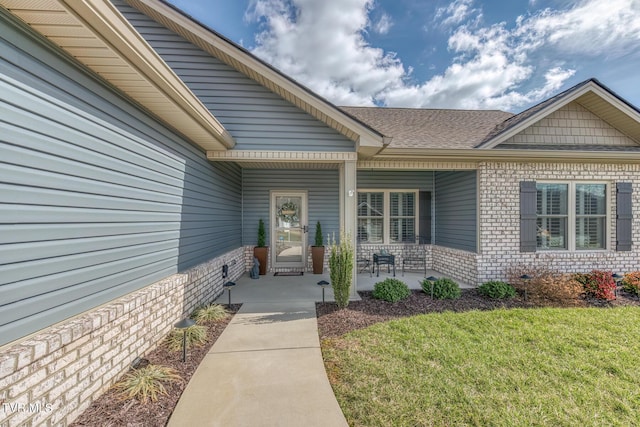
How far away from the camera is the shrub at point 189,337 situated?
330 cm

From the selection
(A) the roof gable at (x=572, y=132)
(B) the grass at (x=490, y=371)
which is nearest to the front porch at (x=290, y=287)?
(B) the grass at (x=490, y=371)

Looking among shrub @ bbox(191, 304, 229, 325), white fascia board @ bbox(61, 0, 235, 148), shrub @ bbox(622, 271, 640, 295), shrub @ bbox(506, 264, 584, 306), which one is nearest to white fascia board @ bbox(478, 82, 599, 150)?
shrub @ bbox(506, 264, 584, 306)

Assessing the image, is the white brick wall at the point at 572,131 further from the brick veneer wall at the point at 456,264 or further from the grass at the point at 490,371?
the grass at the point at 490,371

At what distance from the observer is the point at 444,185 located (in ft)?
A: 24.6

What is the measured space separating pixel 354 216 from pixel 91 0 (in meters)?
4.33

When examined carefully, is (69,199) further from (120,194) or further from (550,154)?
(550,154)

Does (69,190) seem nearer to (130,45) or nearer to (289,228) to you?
(130,45)

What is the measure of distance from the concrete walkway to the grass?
0.23 meters

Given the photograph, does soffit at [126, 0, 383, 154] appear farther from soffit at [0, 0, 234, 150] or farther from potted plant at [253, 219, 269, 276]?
potted plant at [253, 219, 269, 276]

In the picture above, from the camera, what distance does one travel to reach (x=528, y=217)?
6.04 m

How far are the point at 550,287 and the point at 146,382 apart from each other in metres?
6.54

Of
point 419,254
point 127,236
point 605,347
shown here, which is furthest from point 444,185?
point 127,236

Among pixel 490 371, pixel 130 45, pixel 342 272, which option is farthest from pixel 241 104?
pixel 490 371

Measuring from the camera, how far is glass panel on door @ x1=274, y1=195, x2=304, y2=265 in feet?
25.8
